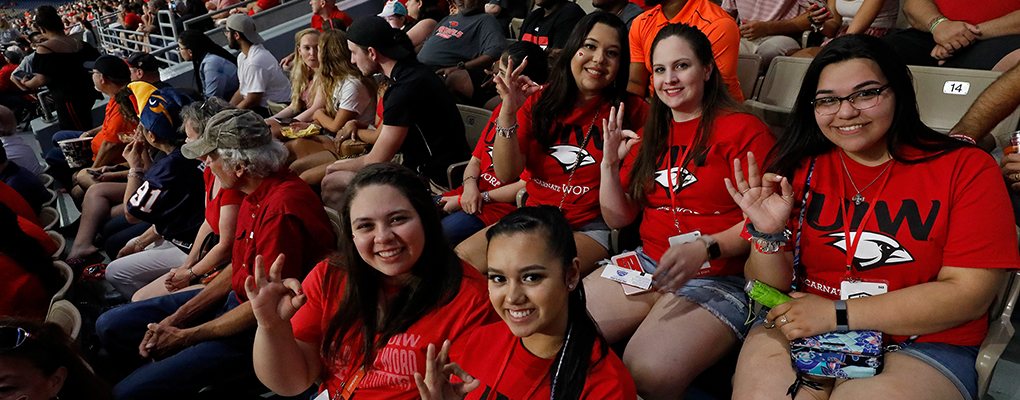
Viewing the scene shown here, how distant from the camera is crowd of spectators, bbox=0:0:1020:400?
152cm

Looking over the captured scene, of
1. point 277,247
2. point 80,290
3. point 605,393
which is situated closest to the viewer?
point 605,393

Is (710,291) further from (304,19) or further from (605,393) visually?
(304,19)

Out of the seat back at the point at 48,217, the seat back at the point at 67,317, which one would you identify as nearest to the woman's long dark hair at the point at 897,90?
the seat back at the point at 67,317

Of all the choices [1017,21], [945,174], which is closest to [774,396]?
[945,174]

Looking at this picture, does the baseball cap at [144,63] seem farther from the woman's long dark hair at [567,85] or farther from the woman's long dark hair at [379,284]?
the woman's long dark hair at [379,284]

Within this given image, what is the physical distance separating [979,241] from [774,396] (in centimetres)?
60

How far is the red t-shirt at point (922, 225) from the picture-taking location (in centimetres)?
151

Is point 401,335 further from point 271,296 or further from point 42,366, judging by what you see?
point 42,366

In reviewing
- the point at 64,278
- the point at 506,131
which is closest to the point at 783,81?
the point at 506,131

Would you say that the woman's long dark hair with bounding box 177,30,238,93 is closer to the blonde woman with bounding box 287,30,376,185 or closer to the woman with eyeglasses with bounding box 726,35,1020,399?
the blonde woman with bounding box 287,30,376,185

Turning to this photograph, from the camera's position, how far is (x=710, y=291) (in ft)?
6.53

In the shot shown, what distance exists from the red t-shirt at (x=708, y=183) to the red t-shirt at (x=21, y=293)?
8.30 ft

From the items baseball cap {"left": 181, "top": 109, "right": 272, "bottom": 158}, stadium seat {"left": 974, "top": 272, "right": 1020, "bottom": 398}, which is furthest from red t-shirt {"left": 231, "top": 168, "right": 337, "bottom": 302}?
stadium seat {"left": 974, "top": 272, "right": 1020, "bottom": 398}

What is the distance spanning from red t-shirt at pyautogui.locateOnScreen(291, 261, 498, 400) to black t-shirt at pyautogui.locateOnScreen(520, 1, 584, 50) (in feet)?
9.30
